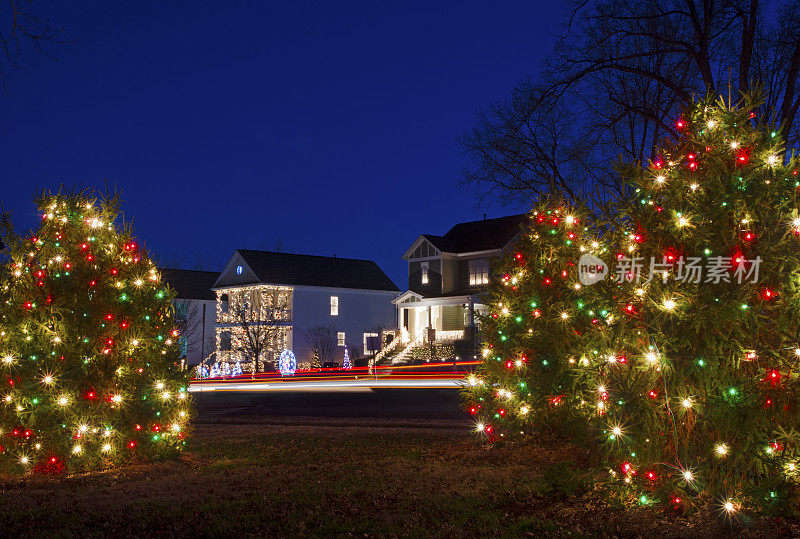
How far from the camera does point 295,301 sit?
150 ft

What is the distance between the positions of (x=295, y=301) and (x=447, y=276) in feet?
34.7

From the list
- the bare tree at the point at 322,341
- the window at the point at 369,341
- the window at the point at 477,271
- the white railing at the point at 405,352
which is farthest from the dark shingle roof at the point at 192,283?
the window at the point at 477,271

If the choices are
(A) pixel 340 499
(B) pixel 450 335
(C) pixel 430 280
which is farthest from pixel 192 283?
(A) pixel 340 499

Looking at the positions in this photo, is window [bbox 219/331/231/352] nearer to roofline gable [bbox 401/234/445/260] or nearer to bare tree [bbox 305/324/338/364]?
bare tree [bbox 305/324/338/364]

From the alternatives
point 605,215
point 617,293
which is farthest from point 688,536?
point 605,215

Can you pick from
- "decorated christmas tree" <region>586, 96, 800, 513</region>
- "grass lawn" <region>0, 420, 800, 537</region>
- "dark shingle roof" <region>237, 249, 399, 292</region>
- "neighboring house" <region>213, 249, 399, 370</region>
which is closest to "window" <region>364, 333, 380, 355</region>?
"neighboring house" <region>213, 249, 399, 370</region>

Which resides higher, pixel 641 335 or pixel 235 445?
pixel 641 335

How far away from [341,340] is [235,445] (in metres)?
36.3

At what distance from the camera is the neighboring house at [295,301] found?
45062 mm

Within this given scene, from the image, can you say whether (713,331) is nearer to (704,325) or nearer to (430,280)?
(704,325)

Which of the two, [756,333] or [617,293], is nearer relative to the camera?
[756,333]

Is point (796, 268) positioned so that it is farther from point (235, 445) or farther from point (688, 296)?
point (235, 445)

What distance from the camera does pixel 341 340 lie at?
157 ft

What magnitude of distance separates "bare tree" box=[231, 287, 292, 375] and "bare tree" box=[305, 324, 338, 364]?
1.75 meters
